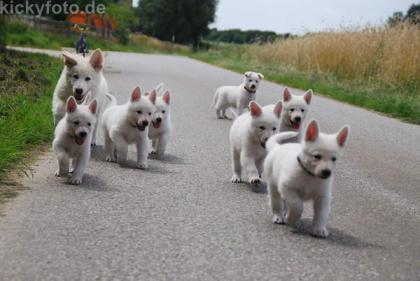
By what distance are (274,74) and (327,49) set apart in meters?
2.25

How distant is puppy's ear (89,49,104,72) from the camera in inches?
332

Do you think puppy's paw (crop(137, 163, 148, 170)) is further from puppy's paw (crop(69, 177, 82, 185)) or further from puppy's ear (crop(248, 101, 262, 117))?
puppy's ear (crop(248, 101, 262, 117))

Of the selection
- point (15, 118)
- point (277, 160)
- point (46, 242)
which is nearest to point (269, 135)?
point (277, 160)

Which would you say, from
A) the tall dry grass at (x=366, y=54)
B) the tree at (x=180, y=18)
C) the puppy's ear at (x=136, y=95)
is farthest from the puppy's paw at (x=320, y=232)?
the tree at (x=180, y=18)

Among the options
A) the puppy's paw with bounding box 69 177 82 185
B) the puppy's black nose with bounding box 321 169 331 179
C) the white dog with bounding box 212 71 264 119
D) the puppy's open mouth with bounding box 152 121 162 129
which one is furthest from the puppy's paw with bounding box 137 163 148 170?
the white dog with bounding box 212 71 264 119

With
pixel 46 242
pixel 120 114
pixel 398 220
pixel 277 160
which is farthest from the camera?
pixel 120 114

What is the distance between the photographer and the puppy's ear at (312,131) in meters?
4.97

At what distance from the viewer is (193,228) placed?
5.11 m

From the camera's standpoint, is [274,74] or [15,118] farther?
[274,74]

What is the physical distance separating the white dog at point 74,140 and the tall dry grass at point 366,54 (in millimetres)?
13434

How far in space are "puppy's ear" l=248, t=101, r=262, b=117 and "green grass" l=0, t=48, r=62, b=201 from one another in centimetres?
232

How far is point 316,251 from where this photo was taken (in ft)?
15.4

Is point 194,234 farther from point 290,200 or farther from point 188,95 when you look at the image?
point 188,95

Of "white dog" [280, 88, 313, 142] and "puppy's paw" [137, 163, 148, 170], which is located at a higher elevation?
"white dog" [280, 88, 313, 142]
